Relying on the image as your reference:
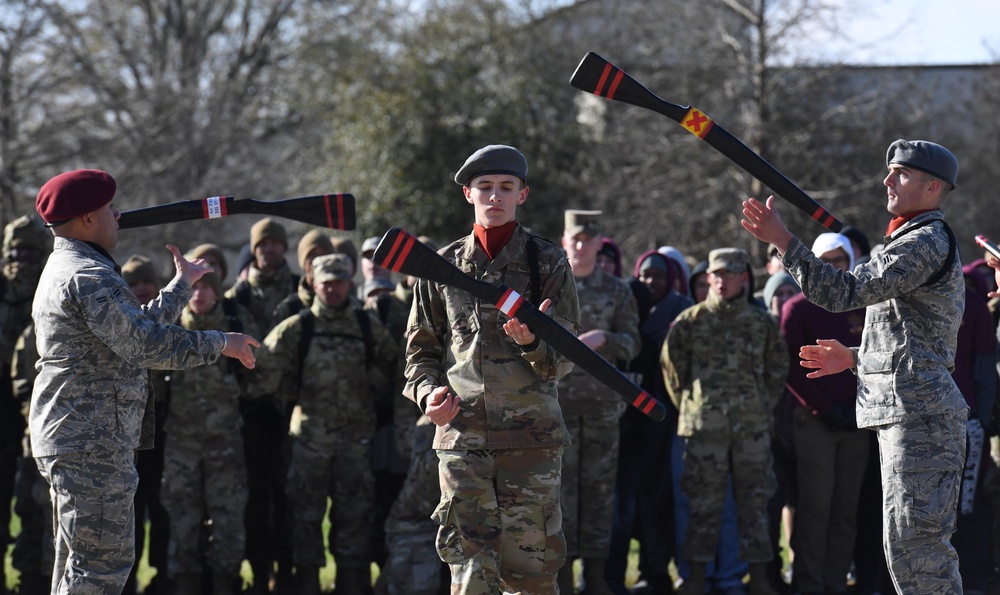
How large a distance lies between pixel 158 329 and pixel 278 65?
82.0 feet

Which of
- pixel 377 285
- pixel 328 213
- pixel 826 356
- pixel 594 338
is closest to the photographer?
pixel 826 356

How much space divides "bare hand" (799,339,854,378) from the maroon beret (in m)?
3.18

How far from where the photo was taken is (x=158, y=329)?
521 centimetres

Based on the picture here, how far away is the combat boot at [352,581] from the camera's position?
25.8 ft

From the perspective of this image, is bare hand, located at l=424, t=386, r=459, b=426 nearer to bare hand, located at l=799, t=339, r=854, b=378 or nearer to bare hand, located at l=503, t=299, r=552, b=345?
bare hand, located at l=503, t=299, r=552, b=345

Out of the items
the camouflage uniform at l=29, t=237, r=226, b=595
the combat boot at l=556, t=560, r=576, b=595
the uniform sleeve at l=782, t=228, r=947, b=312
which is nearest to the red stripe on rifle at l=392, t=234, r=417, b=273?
the camouflage uniform at l=29, t=237, r=226, b=595

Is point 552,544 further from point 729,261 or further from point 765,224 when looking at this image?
→ point 729,261

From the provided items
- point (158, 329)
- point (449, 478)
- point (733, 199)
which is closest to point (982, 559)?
point (449, 478)

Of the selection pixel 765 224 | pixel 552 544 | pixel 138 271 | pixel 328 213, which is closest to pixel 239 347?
pixel 328 213

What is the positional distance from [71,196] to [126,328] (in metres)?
0.69

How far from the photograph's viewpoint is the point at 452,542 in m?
5.20

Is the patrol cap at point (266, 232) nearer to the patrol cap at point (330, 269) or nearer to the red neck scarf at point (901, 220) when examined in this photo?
the patrol cap at point (330, 269)

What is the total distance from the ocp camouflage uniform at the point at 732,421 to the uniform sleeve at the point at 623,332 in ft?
1.44

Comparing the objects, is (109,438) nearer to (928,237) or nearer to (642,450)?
(928,237)
